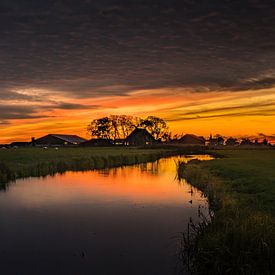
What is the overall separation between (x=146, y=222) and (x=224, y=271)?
9131 millimetres

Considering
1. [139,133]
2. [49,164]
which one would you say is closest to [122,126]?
[139,133]

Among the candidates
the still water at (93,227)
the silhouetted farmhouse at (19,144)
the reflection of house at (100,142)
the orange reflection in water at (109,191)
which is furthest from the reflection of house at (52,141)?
the still water at (93,227)

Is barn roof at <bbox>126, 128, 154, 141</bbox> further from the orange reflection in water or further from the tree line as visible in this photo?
the orange reflection in water

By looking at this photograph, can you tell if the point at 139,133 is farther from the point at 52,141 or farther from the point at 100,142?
the point at 52,141

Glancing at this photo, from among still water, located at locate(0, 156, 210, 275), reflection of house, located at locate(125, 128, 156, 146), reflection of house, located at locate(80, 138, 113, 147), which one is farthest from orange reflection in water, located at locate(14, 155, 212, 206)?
reflection of house, located at locate(80, 138, 113, 147)

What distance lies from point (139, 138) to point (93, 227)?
12886 cm

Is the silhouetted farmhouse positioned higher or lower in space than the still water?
higher

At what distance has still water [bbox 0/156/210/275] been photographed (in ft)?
43.4

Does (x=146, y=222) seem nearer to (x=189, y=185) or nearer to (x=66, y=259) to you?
(x=66, y=259)

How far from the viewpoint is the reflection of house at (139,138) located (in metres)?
147

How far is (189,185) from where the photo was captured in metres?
33.3

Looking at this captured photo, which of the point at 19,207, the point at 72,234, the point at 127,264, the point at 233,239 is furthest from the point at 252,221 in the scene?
the point at 19,207

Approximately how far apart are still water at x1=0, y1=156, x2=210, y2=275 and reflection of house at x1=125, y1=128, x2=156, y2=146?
11298cm

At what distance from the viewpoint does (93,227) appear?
18.6 meters
